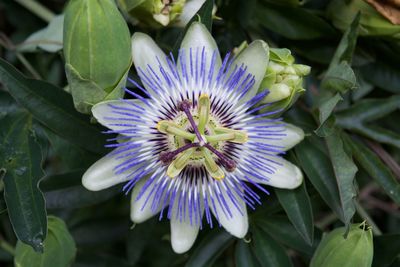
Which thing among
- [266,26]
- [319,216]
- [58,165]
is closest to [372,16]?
[266,26]

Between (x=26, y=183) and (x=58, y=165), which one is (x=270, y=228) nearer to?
(x=26, y=183)

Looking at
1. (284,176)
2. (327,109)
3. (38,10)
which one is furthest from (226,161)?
(38,10)

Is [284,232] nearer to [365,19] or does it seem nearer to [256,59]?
[256,59]

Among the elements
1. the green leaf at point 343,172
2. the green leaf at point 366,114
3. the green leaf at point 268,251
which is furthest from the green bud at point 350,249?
the green leaf at point 366,114

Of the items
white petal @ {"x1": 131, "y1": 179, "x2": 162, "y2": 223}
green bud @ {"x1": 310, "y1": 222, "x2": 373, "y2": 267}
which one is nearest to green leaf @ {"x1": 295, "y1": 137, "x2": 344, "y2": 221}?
green bud @ {"x1": 310, "y1": 222, "x2": 373, "y2": 267}

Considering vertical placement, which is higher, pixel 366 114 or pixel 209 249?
pixel 366 114

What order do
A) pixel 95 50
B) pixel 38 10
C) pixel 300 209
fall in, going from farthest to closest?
1. pixel 38 10
2. pixel 300 209
3. pixel 95 50

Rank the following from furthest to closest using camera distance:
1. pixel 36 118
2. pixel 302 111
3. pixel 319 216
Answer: pixel 319 216 < pixel 302 111 < pixel 36 118
